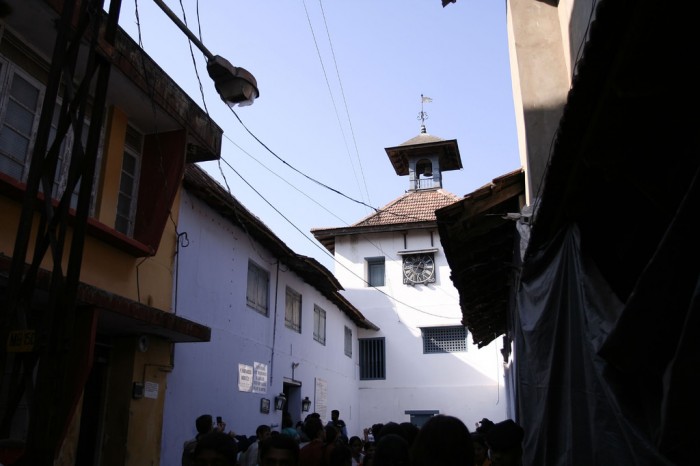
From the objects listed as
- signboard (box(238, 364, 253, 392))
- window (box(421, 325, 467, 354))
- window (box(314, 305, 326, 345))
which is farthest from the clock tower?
signboard (box(238, 364, 253, 392))

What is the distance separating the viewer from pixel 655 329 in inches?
109

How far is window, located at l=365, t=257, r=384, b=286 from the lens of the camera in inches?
925

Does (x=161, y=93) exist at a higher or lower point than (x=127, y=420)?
higher

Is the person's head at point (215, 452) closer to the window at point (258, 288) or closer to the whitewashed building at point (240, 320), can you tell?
the whitewashed building at point (240, 320)

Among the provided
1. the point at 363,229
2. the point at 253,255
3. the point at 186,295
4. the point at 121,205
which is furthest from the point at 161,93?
the point at 363,229

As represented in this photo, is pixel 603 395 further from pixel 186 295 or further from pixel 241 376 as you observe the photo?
pixel 241 376

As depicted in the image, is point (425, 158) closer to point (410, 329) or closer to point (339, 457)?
point (410, 329)

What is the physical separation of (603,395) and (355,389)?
62.3ft

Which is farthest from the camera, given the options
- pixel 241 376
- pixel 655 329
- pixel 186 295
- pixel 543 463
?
pixel 241 376

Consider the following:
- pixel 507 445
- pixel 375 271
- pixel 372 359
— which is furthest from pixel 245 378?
pixel 375 271

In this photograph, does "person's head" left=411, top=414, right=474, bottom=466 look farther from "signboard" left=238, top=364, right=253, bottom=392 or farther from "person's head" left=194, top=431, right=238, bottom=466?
"signboard" left=238, top=364, right=253, bottom=392

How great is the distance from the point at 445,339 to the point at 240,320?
1186cm

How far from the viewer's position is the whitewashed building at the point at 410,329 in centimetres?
2117

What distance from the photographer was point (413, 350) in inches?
872
